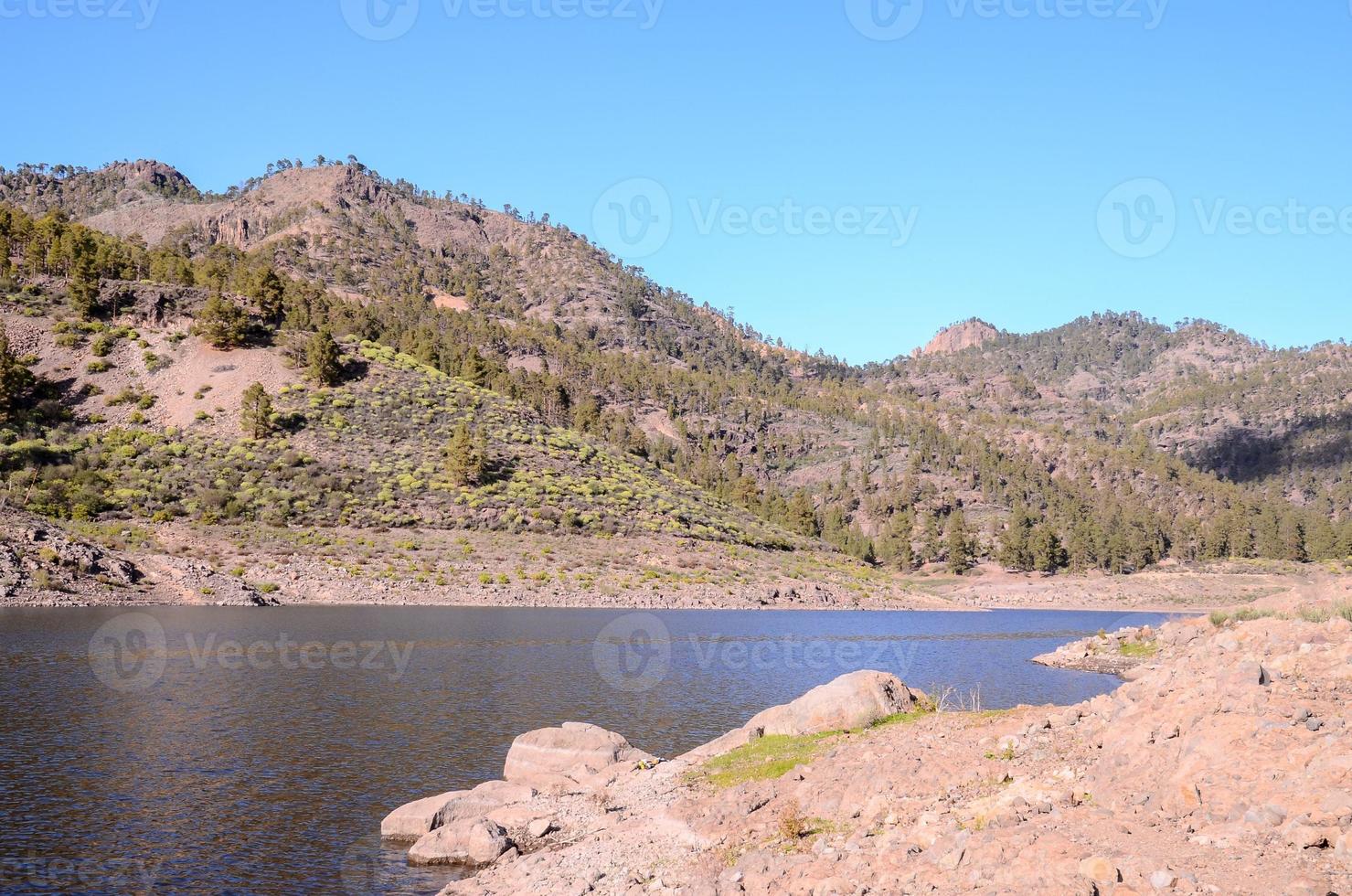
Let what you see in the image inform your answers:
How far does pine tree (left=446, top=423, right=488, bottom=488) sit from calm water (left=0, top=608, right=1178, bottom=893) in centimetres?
3131

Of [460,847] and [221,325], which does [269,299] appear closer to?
[221,325]

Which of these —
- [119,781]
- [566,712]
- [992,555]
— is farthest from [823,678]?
[992,555]

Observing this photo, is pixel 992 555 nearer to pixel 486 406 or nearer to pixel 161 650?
pixel 486 406

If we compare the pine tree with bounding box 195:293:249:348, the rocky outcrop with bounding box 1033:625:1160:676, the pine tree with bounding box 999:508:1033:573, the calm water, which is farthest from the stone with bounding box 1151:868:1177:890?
the pine tree with bounding box 999:508:1033:573

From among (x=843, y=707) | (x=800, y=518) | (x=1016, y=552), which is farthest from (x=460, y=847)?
(x=1016, y=552)

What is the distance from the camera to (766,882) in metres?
12.9

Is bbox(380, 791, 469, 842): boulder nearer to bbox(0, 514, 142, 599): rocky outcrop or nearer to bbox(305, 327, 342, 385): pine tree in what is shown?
bbox(0, 514, 142, 599): rocky outcrop

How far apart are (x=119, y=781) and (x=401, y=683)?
47.2 ft

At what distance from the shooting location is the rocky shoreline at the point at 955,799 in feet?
34.9

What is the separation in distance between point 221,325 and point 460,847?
10332 centimetres

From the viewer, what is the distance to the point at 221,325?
105 metres

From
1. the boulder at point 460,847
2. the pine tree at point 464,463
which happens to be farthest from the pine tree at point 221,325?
the boulder at point 460,847

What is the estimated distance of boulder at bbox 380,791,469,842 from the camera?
17.9 metres

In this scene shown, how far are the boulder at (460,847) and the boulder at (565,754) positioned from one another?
13.8 ft
